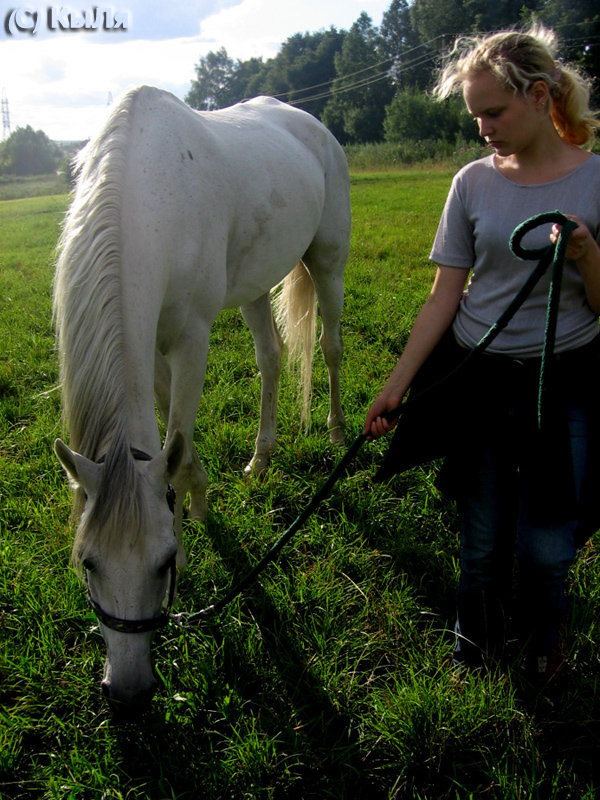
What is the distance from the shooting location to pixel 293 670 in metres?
2.09

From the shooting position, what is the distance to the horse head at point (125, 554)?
1609 mm

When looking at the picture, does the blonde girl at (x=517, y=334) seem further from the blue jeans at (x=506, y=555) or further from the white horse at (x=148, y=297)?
the white horse at (x=148, y=297)

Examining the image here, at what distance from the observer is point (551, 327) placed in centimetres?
163

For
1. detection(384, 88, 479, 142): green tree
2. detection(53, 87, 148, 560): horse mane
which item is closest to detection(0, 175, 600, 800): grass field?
detection(53, 87, 148, 560): horse mane

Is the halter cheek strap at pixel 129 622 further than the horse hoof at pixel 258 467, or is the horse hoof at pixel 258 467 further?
the horse hoof at pixel 258 467

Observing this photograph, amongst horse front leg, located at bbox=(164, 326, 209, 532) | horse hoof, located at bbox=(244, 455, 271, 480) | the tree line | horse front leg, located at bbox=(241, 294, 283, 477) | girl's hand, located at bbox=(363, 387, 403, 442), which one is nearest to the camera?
girl's hand, located at bbox=(363, 387, 403, 442)

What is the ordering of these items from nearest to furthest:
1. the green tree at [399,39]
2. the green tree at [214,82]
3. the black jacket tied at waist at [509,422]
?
the black jacket tied at waist at [509,422], the green tree at [399,39], the green tree at [214,82]

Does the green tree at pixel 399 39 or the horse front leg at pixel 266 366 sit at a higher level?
the green tree at pixel 399 39

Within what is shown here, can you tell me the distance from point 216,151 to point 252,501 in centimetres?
165

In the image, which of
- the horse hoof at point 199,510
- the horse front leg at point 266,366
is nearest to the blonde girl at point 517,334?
the horse hoof at point 199,510

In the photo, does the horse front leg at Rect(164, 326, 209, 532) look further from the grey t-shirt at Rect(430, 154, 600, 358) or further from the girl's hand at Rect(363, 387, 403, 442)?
the grey t-shirt at Rect(430, 154, 600, 358)

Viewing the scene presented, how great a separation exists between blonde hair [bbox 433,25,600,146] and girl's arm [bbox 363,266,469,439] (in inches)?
20.3

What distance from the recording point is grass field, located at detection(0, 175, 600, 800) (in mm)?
1742

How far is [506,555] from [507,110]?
1371 millimetres
